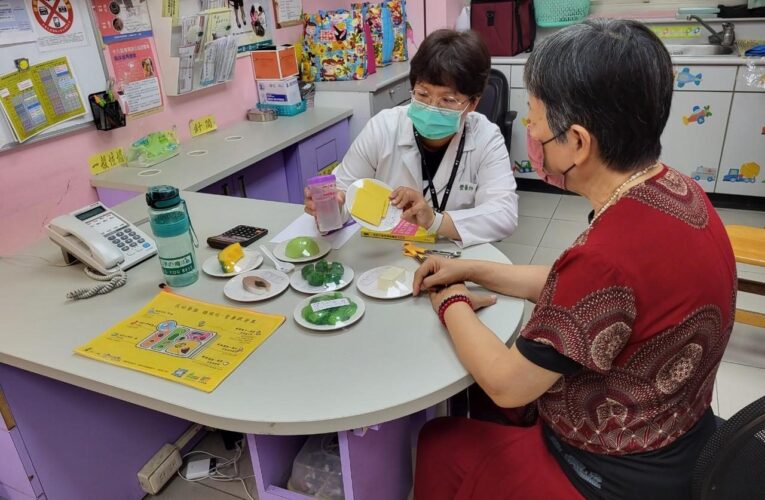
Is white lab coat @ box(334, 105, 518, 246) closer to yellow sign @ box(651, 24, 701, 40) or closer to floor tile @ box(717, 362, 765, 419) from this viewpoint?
floor tile @ box(717, 362, 765, 419)

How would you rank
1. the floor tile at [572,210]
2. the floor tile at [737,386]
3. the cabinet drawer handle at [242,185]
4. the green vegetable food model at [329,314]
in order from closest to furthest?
1. the green vegetable food model at [329,314]
2. the floor tile at [737,386]
3. the cabinet drawer handle at [242,185]
4. the floor tile at [572,210]

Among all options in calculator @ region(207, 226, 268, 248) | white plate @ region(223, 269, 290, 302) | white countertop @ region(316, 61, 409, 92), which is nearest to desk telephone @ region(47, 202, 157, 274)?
calculator @ region(207, 226, 268, 248)

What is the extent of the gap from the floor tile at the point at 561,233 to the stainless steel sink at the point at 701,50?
125cm

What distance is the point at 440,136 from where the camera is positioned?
5.72ft

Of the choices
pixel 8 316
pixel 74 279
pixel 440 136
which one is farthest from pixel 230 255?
pixel 440 136

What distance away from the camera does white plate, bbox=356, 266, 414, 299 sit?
1269 mm

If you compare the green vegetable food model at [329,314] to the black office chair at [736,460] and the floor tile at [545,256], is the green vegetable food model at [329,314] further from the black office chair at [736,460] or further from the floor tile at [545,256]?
the floor tile at [545,256]

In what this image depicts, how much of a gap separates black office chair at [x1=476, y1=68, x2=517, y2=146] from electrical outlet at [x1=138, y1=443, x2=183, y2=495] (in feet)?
6.98

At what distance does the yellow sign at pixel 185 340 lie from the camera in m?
1.07

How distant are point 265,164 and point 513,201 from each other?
1.42 m

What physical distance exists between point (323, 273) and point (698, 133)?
10.2 ft

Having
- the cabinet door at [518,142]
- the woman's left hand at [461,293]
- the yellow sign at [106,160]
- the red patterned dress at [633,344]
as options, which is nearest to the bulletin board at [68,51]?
the yellow sign at [106,160]

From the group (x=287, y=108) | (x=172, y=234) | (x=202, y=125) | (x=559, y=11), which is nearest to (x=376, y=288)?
(x=172, y=234)

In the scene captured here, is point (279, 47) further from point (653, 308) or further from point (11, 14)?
point (653, 308)
